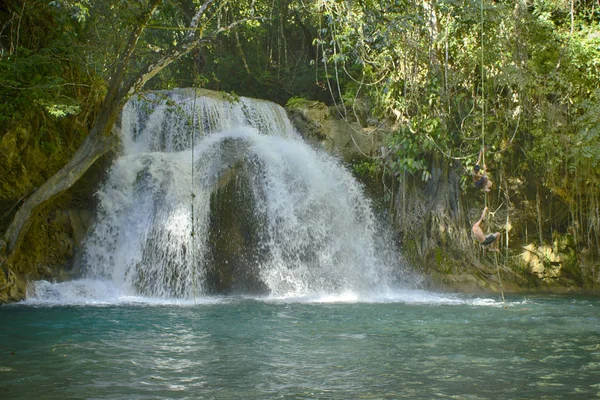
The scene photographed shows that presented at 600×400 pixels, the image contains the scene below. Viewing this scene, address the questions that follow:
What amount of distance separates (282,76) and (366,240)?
9.96 m

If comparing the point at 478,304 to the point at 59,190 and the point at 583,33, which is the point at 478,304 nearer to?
the point at 583,33

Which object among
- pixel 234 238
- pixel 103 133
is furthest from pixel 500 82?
pixel 103 133

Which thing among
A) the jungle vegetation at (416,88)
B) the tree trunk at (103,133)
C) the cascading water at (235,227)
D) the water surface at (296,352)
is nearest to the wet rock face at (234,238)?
the cascading water at (235,227)

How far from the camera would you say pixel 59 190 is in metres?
10.5

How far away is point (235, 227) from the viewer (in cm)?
1233

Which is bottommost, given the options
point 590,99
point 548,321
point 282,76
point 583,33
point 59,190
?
point 548,321

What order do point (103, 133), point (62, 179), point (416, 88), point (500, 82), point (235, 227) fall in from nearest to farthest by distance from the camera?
point (62, 179), point (103, 133), point (416, 88), point (235, 227), point (500, 82)

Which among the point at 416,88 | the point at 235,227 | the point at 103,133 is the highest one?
the point at 416,88

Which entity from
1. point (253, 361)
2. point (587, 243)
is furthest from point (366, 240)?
point (253, 361)

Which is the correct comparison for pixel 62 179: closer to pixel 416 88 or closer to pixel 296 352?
pixel 296 352

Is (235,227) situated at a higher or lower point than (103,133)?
lower

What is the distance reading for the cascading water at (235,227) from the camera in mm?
11836

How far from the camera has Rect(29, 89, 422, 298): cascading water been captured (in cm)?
1184

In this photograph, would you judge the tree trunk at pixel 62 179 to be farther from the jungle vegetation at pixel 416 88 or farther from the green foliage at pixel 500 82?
the green foliage at pixel 500 82
